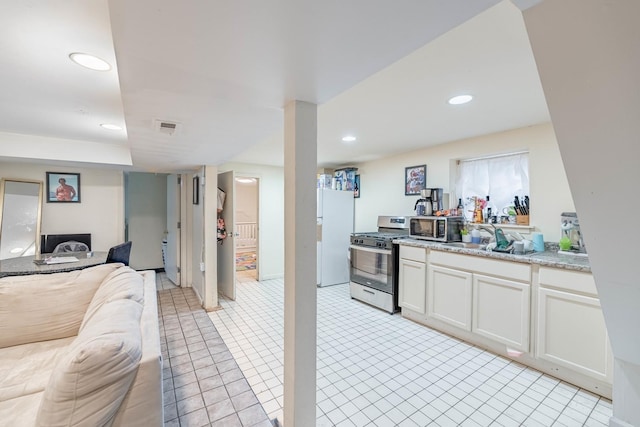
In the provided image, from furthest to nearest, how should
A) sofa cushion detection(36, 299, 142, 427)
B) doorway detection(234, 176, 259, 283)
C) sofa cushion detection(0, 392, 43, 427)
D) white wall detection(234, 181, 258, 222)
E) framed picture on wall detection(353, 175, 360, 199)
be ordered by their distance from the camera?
white wall detection(234, 181, 258, 222)
doorway detection(234, 176, 259, 283)
framed picture on wall detection(353, 175, 360, 199)
sofa cushion detection(0, 392, 43, 427)
sofa cushion detection(36, 299, 142, 427)

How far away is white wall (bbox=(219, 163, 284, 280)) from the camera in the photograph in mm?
4762

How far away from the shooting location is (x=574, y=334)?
1.93 metres

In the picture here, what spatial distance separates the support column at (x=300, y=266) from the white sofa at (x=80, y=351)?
0.59m

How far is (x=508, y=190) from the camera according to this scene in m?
2.92

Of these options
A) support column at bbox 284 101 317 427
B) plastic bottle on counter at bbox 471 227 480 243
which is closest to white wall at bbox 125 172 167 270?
support column at bbox 284 101 317 427

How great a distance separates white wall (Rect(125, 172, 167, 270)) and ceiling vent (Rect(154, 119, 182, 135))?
12.6 ft

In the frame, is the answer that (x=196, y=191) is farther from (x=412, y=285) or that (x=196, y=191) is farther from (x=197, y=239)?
(x=412, y=285)

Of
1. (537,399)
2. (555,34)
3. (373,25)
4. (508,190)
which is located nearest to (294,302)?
(373,25)

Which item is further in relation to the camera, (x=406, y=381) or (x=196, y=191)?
(x=196, y=191)

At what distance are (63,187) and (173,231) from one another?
1.52m

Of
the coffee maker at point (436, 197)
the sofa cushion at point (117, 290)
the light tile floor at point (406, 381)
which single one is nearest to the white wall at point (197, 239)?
the light tile floor at point (406, 381)

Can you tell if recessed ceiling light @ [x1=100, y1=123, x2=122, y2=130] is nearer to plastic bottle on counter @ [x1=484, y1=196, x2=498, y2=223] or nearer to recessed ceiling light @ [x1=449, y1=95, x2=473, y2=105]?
recessed ceiling light @ [x1=449, y1=95, x2=473, y2=105]

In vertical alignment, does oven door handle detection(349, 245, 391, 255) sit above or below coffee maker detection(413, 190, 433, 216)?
below

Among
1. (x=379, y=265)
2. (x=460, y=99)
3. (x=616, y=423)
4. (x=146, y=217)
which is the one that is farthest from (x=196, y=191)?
(x=616, y=423)
